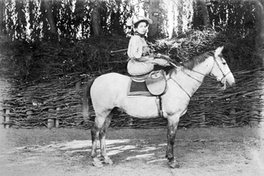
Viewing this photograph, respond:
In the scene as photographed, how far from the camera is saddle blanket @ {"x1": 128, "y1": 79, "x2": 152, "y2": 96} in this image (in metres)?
4.25

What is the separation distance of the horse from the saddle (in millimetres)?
78

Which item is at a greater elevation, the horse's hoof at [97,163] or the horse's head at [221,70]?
the horse's head at [221,70]

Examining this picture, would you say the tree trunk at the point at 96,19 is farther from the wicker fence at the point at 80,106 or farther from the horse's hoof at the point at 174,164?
the horse's hoof at the point at 174,164

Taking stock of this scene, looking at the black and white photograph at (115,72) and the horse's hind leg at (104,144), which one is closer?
the horse's hind leg at (104,144)

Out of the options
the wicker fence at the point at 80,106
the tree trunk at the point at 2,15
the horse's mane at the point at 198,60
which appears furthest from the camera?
the wicker fence at the point at 80,106

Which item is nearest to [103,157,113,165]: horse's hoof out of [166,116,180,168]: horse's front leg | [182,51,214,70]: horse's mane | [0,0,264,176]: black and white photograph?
[0,0,264,176]: black and white photograph

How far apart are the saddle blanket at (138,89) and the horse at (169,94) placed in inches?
2.6

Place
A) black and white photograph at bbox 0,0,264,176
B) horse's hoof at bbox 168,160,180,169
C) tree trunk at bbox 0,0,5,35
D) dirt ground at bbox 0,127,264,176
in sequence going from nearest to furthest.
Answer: dirt ground at bbox 0,127,264,176
horse's hoof at bbox 168,160,180,169
black and white photograph at bbox 0,0,264,176
tree trunk at bbox 0,0,5,35

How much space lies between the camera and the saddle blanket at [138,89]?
13.9 feet

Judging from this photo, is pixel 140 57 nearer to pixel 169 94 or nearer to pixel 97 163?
pixel 169 94

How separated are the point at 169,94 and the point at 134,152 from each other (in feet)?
4.82

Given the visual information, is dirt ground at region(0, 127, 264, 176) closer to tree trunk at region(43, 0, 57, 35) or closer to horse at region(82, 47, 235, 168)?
horse at region(82, 47, 235, 168)

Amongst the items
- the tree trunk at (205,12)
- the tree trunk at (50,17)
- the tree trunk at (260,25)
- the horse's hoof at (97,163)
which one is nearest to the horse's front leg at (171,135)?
the horse's hoof at (97,163)

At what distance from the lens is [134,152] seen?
4.97 meters
